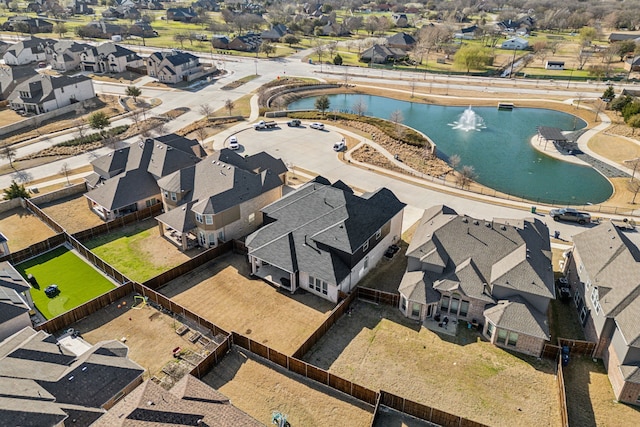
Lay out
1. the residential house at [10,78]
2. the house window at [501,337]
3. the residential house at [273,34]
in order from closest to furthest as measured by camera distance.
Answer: the house window at [501,337] → the residential house at [10,78] → the residential house at [273,34]

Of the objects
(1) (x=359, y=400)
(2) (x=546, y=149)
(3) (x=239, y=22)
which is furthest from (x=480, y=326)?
(3) (x=239, y=22)

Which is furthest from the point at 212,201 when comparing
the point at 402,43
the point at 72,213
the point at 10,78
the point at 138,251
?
the point at 402,43

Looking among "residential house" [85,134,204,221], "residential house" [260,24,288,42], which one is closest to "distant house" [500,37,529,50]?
"residential house" [260,24,288,42]

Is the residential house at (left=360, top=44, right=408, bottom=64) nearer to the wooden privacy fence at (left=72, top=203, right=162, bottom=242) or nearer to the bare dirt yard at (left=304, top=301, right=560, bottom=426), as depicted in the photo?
the wooden privacy fence at (left=72, top=203, right=162, bottom=242)

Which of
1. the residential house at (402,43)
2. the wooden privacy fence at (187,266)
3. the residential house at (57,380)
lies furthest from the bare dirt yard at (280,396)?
the residential house at (402,43)

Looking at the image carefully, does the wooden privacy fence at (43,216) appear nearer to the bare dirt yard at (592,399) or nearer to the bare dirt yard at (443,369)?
the bare dirt yard at (443,369)

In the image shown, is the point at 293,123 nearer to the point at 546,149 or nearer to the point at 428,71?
the point at 546,149
